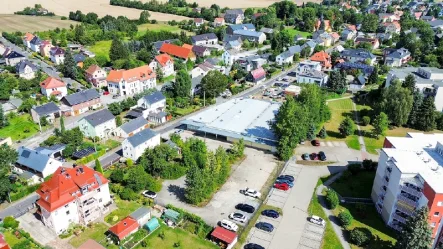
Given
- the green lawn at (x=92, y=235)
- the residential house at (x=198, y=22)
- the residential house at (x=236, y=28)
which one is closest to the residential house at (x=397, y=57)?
the residential house at (x=236, y=28)

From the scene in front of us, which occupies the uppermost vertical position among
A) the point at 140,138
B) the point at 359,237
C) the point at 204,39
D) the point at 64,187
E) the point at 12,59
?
the point at 204,39

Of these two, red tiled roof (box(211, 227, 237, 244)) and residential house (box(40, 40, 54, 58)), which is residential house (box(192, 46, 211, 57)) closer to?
residential house (box(40, 40, 54, 58))

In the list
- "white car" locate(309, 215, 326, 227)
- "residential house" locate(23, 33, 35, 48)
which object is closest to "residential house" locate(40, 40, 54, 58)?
"residential house" locate(23, 33, 35, 48)

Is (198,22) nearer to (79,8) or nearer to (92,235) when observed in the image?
(79,8)

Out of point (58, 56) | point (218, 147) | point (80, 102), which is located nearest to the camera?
point (218, 147)

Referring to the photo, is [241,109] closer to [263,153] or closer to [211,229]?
[263,153]

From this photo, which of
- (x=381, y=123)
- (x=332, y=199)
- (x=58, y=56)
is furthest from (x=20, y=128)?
(x=381, y=123)
